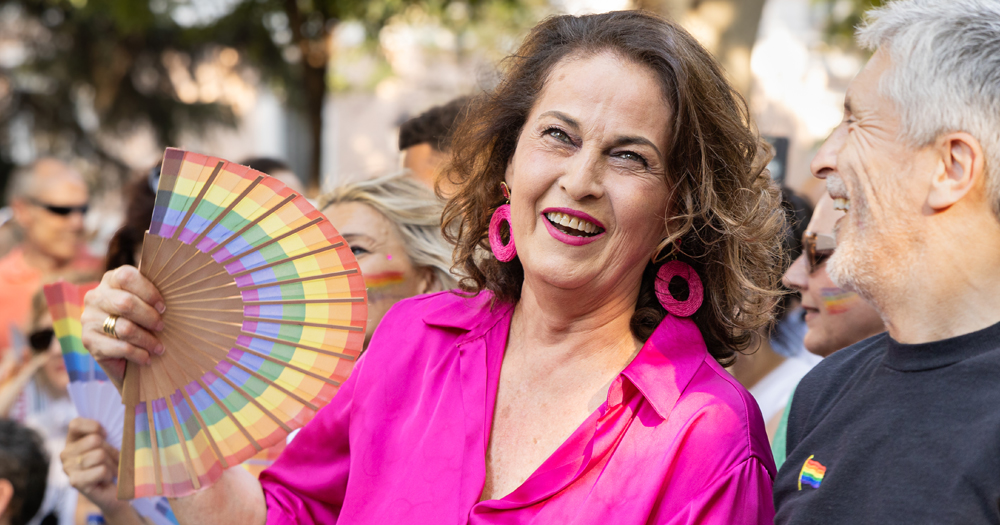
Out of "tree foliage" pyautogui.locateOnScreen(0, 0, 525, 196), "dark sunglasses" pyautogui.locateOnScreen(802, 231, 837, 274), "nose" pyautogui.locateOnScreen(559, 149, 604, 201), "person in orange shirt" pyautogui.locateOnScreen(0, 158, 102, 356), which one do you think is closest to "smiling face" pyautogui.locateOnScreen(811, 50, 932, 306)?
"nose" pyautogui.locateOnScreen(559, 149, 604, 201)

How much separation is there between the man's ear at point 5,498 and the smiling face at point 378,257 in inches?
63.2

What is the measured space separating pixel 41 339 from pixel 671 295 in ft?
11.9

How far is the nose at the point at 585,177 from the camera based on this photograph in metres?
1.95

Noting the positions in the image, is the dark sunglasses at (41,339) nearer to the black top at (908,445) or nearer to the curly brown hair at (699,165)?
the curly brown hair at (699,165)

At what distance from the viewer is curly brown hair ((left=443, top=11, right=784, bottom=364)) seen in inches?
79.0

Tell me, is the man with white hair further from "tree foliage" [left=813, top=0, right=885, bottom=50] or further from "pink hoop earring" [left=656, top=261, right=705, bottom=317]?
"tree foliage" [left=813, top=0, right=885, bottom=50]

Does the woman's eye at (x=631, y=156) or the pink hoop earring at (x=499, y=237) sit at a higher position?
the woman's eye at (x=631, y=156)

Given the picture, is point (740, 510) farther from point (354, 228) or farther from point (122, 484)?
point (354, 228)

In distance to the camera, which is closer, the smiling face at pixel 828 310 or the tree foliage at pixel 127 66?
the smiling face at pixel 828 310

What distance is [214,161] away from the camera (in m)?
1.79

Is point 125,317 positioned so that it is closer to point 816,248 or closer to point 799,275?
point 816,248

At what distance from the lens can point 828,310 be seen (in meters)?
2.94

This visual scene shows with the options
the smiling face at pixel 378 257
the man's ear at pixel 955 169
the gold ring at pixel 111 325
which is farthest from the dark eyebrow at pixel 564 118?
the smiling face at pixel 378 257

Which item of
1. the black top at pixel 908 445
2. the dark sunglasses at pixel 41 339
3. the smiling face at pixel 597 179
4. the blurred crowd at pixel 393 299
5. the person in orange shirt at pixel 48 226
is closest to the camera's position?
the black top at pixel 908 445
